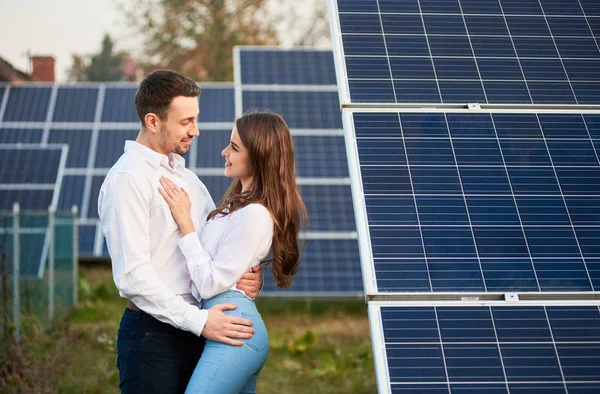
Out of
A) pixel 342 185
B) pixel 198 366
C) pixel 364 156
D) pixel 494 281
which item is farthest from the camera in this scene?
pixel 342 185

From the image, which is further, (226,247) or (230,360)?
(226,247)

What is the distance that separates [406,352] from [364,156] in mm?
1342

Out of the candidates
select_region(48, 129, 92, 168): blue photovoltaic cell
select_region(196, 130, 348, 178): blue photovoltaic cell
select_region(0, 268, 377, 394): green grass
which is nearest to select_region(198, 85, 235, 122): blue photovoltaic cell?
select_region(48, 129, 92, 168): blue photovoltaic cell

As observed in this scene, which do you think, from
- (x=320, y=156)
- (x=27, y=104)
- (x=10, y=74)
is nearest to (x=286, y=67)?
(x=320, y=156)

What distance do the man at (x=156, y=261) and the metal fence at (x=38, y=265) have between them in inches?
177

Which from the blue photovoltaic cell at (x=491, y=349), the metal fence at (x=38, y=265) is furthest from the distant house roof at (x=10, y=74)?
the blue photovoltaic cell at (x=491, y=349)

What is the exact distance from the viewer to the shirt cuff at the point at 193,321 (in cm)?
424

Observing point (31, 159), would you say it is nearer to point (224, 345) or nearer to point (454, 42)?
point (454, 42)

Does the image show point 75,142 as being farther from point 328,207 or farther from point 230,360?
point 230,360

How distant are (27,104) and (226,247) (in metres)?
14.6

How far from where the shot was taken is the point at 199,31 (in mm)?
31500

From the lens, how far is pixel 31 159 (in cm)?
1478

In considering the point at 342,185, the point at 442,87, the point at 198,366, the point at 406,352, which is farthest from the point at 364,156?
the point at 342,185

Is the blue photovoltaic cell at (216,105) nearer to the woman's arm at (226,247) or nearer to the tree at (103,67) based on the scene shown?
the woman's arm at (226,247)
